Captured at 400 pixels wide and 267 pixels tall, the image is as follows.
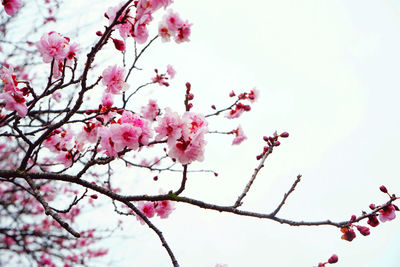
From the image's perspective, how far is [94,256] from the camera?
7914 millimetres

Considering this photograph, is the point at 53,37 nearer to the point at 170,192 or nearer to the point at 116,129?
the point at 116,129

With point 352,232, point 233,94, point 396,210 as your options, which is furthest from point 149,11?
point 233,94

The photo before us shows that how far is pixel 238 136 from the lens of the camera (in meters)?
4.54

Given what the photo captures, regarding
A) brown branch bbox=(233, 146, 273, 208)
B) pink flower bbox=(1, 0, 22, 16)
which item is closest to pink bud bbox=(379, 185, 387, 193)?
brown branch bbox=(233, 146, 273, 208)

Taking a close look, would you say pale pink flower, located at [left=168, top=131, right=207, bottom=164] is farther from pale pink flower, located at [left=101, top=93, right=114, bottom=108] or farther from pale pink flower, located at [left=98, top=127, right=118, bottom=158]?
pale pink flower, located at [left=101, top=93, right=114, bottom=108]

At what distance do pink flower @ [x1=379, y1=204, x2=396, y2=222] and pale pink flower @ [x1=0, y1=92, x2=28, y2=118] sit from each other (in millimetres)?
2395

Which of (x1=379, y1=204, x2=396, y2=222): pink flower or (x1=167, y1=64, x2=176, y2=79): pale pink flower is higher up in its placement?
(x1=167, y1=64, x2=176, y2=79): pale pink flower

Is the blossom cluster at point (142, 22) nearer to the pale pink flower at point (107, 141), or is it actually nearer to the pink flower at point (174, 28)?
the pink flower at point (174, 28)

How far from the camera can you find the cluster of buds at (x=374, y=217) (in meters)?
1.71

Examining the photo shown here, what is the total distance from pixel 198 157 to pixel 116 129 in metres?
0.49

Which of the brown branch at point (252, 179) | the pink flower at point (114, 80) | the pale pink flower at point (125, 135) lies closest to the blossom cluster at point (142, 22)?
the pink flower at point (114, 80)

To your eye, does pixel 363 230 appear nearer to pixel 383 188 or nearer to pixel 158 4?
pixel 383 188

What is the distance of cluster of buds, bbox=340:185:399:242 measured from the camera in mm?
1711

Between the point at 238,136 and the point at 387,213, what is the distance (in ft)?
9.27
